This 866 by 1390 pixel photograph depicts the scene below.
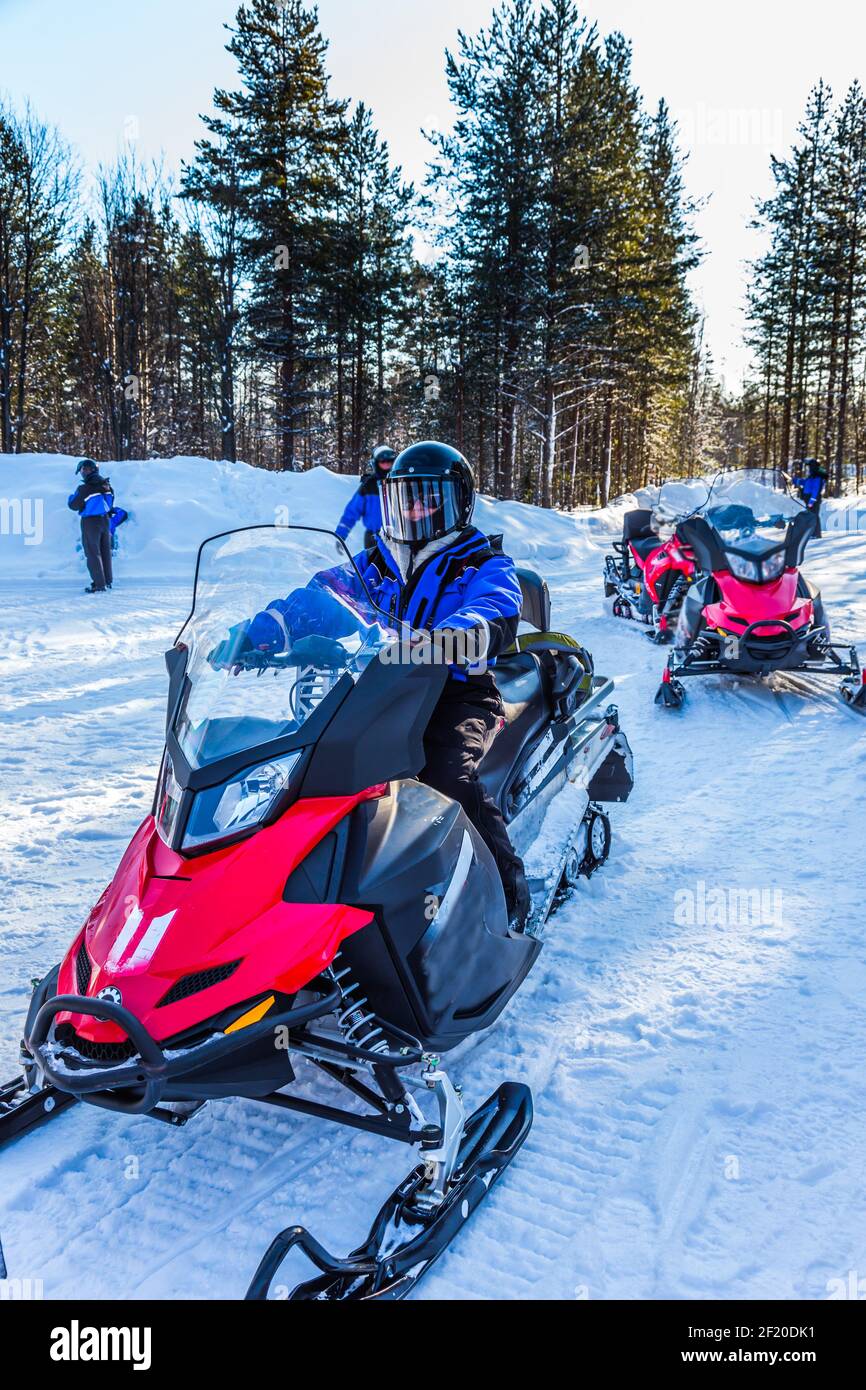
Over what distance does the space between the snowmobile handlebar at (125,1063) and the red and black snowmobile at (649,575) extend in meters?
6.40

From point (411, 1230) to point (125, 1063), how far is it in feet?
2.36

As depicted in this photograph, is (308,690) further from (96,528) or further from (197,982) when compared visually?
(96,528)

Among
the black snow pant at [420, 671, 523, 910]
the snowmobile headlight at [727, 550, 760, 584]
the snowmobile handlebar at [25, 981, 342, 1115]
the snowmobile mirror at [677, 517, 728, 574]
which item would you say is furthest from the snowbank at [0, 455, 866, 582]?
the snowmobile handlebar at [25, 981, 342, 1115]

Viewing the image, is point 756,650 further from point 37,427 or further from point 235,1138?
point 37,427

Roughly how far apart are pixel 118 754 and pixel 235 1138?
349cm

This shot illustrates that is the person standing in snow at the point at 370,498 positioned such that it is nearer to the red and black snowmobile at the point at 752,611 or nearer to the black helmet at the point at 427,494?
the red and black snowmobile at the point at 752,611

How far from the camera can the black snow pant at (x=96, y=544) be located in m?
11.2

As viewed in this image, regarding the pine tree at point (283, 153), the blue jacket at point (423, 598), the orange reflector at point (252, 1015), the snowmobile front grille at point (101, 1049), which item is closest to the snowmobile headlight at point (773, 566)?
the blue jacket at point (423, 598)

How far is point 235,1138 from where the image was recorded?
2295 mm

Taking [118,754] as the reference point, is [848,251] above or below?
above

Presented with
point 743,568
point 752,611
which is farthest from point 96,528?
point 752,611

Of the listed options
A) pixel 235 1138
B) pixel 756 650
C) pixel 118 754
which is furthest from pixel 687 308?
pixel 235 1138
